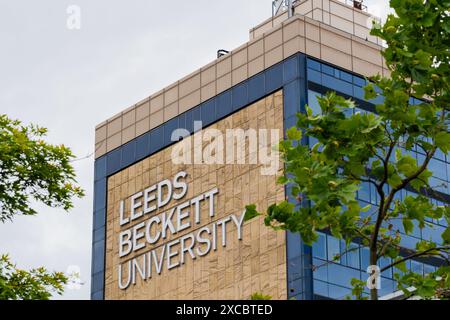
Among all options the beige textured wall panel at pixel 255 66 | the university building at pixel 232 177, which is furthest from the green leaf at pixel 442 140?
the beige textured wall panel at pixel 255 66

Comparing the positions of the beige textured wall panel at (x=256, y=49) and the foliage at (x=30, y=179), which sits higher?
the beige textured wall panel at (x=256, y=49)

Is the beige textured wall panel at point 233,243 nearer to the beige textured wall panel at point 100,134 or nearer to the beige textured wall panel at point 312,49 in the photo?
the beige textured wall panel at point 312,49

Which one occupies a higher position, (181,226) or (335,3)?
(335,3)

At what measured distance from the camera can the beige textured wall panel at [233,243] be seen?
229ft

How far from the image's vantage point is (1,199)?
2694cm

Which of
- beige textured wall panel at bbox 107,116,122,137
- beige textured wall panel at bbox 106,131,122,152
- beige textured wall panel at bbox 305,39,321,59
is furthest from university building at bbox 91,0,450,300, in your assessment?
beige textured wall panel at bbox 107,116,122,137

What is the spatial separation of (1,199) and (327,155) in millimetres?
10855

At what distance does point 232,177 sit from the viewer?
7388cm

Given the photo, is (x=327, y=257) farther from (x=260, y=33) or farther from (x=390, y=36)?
(x=390, y=36)

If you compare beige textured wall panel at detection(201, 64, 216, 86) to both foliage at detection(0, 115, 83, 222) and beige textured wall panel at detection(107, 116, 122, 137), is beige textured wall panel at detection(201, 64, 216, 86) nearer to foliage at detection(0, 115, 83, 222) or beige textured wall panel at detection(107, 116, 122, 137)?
beige textured wall panel at detection(107, 116, 122, 137)

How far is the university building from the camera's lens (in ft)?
229

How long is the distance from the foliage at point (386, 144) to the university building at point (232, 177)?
4794cm

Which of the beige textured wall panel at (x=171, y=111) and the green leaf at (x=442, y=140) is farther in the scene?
the beige textured wall panel at (x=171, y=111)
